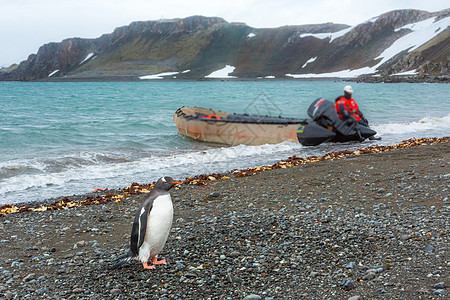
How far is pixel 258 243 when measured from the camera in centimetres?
586

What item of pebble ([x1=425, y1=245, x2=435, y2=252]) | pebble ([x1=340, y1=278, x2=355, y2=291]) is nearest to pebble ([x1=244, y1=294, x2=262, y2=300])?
pebble ([x1=340, y1=278, x2=355, y2=291])

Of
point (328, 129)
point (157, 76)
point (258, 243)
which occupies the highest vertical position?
point (157, 76)

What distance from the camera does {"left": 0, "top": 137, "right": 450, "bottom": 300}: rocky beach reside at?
4.63m

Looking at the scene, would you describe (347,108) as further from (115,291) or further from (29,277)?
(29,277)

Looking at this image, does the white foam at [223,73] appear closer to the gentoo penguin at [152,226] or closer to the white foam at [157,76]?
the white foam at [157,76]

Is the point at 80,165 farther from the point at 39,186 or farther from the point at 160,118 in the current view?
the point at 160,118

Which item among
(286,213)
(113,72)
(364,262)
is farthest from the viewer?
(113,72)

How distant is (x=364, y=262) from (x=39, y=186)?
9.81 meters

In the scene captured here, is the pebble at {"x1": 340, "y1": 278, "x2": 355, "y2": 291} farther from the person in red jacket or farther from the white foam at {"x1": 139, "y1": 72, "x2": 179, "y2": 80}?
the white foam at {"x1": 139, "y1": 72, "x2": 179, "y2": 80}

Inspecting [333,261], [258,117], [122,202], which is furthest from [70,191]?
[258,117]

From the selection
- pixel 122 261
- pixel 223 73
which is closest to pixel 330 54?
pixel 223 73

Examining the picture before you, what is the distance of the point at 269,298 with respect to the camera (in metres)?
4.37

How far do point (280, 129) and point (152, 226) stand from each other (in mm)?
14101

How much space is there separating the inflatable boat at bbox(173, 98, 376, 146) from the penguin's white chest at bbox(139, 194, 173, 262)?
43.9 feet
